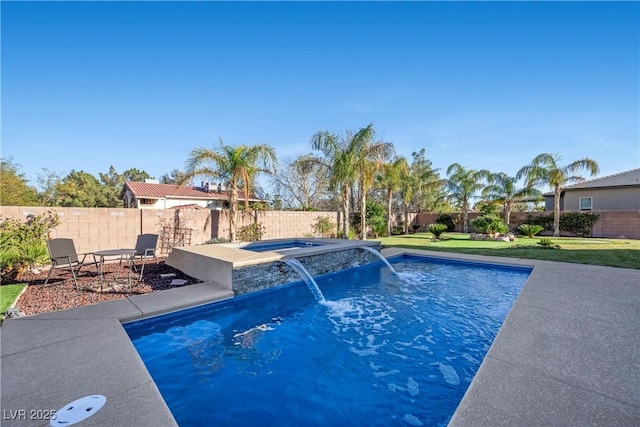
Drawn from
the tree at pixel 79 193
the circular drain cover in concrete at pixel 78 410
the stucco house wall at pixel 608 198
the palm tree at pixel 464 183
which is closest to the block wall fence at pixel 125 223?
the circular drain cover in concrete at pixel 78 410

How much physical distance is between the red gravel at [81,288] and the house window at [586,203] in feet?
91.2

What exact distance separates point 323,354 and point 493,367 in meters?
2.01

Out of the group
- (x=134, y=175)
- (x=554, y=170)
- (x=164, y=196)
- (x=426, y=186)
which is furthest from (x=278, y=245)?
(x=134, y=175)

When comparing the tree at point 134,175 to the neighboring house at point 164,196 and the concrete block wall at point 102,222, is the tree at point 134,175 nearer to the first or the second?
the neighboring house at point 164,196

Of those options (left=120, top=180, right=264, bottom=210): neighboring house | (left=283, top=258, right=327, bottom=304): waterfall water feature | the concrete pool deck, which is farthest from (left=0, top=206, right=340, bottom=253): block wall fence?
(left=120, top=180, right=264, bottom=210): neighboring house

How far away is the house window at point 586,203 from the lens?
21.5 meters

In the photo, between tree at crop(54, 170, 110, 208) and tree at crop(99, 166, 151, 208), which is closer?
tree at crop(54, 170, 110, 208)

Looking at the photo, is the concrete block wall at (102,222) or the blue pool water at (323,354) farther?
the concrete block wall at (102,222)

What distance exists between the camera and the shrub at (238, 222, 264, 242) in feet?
42.9

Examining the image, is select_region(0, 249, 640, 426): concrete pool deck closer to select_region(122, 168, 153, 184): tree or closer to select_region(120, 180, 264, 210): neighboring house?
select_region(120, 180, 264, 210): neighboring house

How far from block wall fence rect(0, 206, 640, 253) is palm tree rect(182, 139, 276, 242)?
50.8 inches

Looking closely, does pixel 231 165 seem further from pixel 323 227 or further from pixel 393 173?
pixel 393 173

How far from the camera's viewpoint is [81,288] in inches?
233

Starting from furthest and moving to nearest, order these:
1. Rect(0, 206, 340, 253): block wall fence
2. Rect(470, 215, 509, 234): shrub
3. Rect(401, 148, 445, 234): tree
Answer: Rect(401, 148, 445, 234): tree → Rect(470, 215, 509, 234): shrub → Rect(0, 206, 340, 253): block wall fence
